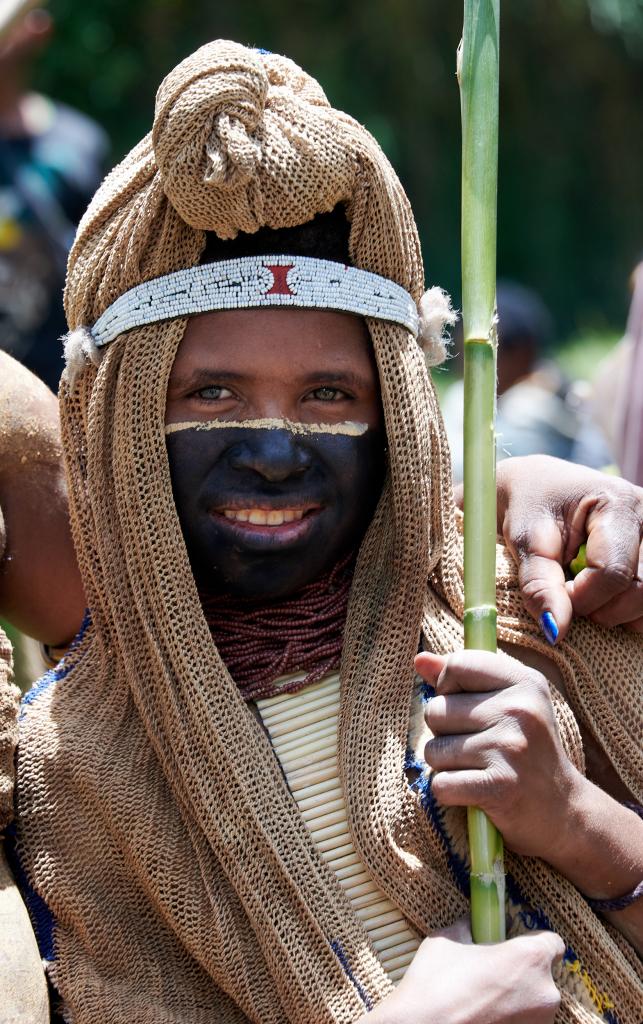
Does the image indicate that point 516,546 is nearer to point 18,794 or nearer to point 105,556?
point 105,556

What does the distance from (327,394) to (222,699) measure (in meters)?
0.55

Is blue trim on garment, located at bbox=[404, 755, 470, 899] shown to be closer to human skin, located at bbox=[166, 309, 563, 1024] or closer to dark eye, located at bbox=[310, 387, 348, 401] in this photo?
human skin, located at bbox=[166, 309, 563, 1024]

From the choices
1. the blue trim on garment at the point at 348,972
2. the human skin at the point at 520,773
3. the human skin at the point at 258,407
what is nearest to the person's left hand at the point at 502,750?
the human skin at the point at 520,773

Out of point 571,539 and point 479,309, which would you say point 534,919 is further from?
point 479,309

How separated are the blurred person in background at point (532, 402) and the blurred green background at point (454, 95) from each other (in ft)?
8.72

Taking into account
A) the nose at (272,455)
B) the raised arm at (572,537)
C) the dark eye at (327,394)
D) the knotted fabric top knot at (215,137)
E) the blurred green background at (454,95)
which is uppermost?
the blurred green background at (454,95)

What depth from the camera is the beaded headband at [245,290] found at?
8.57 feet

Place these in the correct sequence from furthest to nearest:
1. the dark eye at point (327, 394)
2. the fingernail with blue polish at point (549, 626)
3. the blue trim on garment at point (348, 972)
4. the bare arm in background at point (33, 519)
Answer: the bare arm in background at point (33, 519)
the dark eye at point (327, 394)
the fingernail with blue polish at point (549, 626)
the blue trim on garment at point (348, 972)

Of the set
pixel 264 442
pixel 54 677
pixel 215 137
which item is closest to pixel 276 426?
pixel 264 442

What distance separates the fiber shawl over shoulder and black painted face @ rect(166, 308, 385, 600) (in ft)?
0.16

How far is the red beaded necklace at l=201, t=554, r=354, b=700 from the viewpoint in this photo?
2703 mm

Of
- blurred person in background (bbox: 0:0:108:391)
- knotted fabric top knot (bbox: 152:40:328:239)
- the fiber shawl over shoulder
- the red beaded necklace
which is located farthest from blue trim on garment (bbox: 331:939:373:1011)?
blurred person in background (bbox: 0:0:108:391)

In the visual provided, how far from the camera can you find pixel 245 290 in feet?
8.56

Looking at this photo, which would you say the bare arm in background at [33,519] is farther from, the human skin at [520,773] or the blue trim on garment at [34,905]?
the human skin at [520,773]
